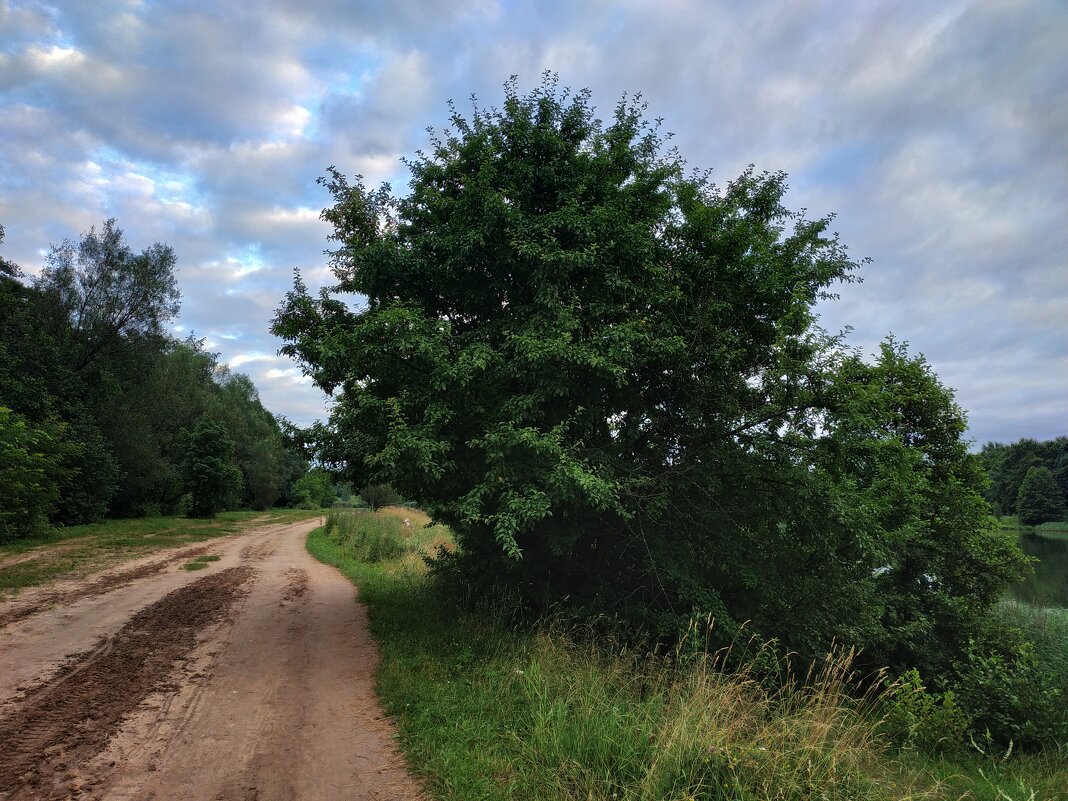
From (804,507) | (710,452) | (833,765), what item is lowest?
(833,765)

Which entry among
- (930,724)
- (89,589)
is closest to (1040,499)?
(930,724)

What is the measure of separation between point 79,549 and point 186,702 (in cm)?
1339

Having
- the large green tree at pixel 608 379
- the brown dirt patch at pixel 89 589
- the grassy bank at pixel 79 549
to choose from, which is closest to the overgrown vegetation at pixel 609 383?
the large green tree at pixel 608 379

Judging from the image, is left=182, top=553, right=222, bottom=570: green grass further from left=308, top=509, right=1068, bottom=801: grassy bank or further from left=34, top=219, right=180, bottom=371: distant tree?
left=34, top=219, right=180, bottom=371: distant tree

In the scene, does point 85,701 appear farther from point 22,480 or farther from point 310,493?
point 310,493

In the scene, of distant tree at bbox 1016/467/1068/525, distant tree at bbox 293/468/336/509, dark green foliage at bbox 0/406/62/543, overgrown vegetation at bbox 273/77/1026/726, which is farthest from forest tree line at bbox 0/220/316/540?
distant tree at bbox 1016/467/1068/525

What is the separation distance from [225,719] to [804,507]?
26.0ft

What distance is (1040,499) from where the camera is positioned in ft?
193

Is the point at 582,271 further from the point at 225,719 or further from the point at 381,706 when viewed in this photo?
the point at 225,719

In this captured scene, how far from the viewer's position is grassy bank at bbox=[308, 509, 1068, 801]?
368 cm

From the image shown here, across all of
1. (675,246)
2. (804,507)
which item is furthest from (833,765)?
(675,246)

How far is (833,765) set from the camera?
11.8ft

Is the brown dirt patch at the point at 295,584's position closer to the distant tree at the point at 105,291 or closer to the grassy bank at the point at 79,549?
the grassy bank at the point at 79,549

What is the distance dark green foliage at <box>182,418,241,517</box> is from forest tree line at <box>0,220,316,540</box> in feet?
0.24
